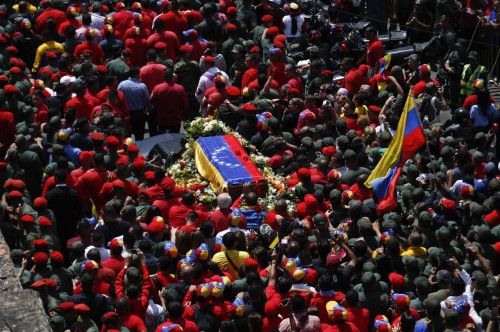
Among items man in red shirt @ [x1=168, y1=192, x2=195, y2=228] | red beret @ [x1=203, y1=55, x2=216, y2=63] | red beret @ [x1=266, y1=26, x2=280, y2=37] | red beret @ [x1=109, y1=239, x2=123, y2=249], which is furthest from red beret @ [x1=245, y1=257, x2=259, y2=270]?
red beret @ [x1=266, y1=26, x2=280, y2=37]

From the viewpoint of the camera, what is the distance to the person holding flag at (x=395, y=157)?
859 inches

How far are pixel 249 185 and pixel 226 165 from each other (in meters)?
0.89

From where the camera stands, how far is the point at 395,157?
72.4ft

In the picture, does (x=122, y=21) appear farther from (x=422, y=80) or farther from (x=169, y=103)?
(x=422, y=80)

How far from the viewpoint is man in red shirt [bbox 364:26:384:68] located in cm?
2738

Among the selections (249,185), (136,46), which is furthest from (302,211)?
(136,46)

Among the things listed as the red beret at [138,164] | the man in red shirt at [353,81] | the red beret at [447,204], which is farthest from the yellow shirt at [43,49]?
the red beret at [447,204]

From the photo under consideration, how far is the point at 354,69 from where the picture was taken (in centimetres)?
2659

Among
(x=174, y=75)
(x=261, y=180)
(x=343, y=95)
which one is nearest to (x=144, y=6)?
(x=174, y=75)

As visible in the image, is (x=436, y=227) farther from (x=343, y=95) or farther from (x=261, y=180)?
(x=343, y=95)

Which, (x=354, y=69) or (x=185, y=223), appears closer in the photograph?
(x=185, y=223)

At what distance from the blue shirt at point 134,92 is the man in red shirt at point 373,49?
4.44 meters

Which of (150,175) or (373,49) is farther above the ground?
(150,175)

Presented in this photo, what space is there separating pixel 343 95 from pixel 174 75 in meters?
2.81
